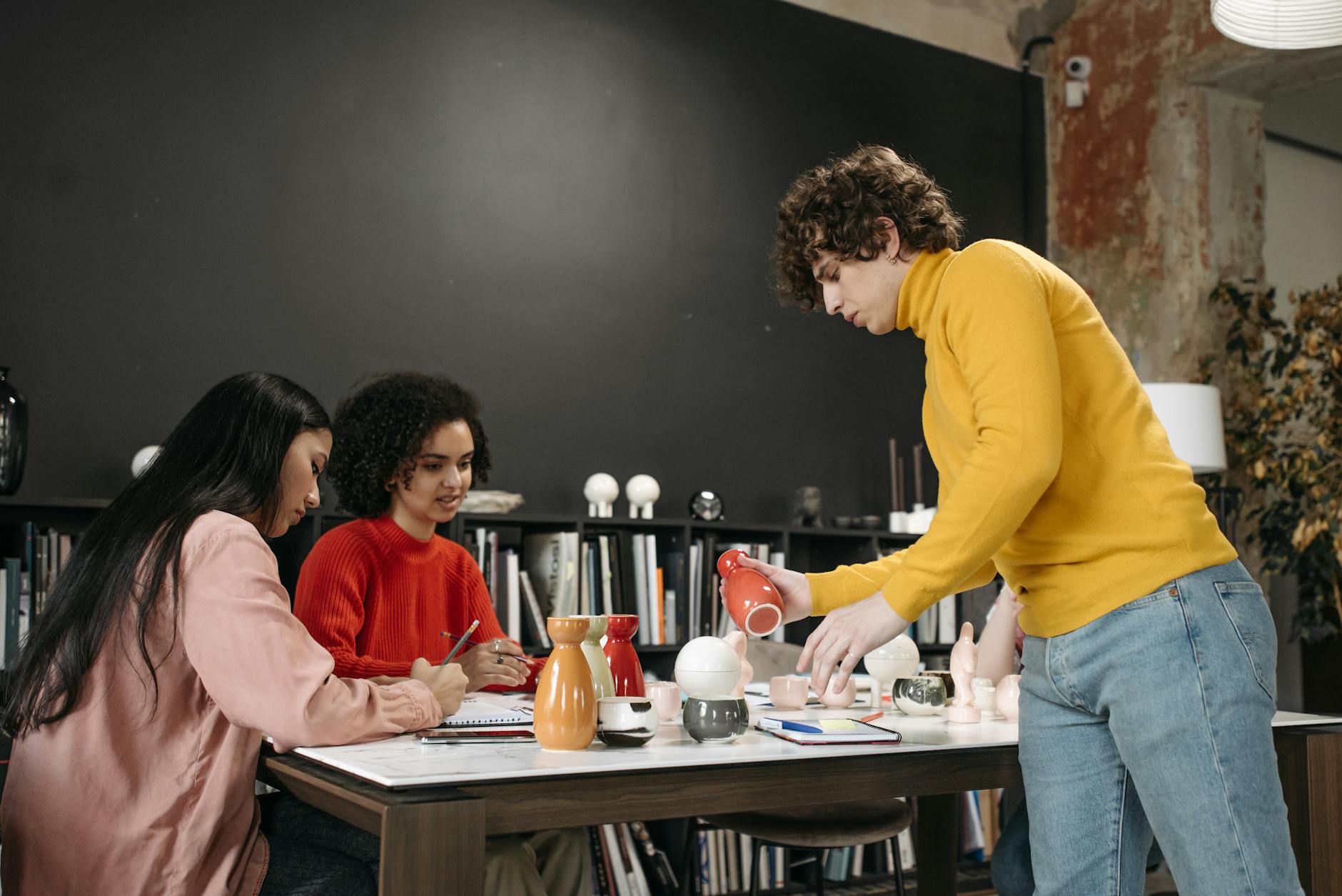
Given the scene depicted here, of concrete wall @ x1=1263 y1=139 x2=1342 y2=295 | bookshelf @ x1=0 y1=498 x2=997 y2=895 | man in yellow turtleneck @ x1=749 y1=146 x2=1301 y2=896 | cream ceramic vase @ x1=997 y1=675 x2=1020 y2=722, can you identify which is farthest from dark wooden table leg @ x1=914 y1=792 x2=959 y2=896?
concrete wall @ x1=1263 y1=139 x2=1342 y2=295

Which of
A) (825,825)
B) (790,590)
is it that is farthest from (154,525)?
(825,825)

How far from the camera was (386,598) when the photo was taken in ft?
9.32

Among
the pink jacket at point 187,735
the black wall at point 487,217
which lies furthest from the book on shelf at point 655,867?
the pink jacket at point 187,735

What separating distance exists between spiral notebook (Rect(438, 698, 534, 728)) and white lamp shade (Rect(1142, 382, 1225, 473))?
10.4 ft

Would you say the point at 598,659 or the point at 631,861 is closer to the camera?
the point at 598,659

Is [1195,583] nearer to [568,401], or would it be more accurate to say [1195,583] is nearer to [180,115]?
[568,401]

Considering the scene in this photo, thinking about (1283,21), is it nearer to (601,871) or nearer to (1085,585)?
(1085,585)

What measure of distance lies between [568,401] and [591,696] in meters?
2.57

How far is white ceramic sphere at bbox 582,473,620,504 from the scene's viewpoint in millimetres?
3965

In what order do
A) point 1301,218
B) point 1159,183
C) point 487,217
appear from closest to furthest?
point 487,217 → point 1159,183 → point 1301,218

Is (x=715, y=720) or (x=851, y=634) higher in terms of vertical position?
(x=851, y=634)

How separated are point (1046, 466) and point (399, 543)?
71.6 inches

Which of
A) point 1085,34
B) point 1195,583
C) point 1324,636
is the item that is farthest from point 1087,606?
point 1085,34

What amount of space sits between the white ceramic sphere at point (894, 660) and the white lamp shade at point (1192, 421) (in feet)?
8.17
